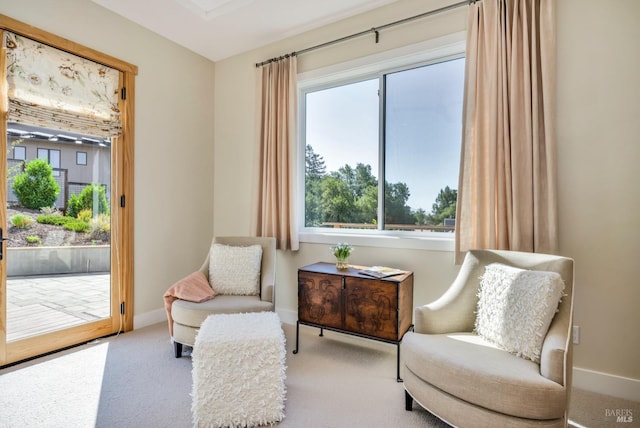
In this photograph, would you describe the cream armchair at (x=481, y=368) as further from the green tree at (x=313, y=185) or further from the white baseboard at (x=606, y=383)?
the green tree at (x=313, y=185)

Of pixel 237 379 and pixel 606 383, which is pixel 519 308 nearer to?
pixel 606 383

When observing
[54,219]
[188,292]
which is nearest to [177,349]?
[188,292]

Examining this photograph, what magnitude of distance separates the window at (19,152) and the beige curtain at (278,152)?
1.89 meters

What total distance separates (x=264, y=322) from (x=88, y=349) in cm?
178

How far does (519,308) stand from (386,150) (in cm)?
178

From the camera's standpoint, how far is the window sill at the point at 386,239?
2676mm

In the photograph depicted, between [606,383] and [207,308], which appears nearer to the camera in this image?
[606,383]

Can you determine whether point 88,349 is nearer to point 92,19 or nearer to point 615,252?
point 92,19

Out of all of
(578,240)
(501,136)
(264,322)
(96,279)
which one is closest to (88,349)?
(96,279)

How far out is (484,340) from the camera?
1.87 m

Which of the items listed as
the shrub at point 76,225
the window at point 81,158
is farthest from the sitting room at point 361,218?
the shrub at point 76,225

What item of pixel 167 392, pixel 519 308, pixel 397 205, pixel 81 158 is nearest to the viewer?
pixel 519 308

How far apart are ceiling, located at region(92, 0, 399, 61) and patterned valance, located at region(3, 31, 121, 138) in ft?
2.07

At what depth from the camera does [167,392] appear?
210cm
